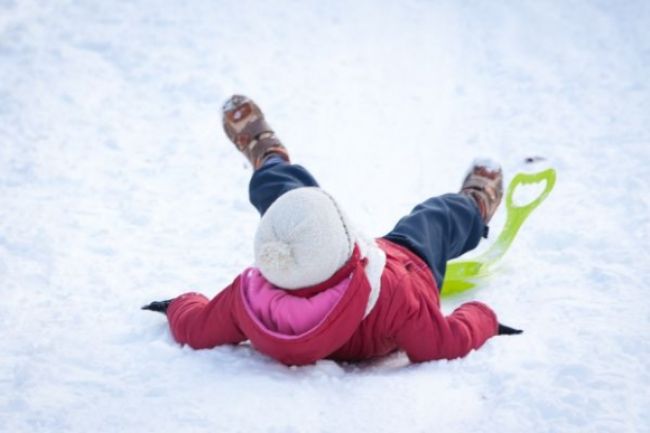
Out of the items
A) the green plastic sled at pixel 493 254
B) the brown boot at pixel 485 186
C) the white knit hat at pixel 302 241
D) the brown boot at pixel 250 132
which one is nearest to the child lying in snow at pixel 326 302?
the white knit hat at pixel 302 241

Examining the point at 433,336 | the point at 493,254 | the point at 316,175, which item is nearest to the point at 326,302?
the point at 433,336

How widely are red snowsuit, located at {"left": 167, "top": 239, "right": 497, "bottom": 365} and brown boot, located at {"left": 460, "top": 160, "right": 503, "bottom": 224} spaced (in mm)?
705

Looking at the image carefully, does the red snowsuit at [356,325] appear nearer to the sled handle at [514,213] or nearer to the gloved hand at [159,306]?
the gloved hand at [159,306]

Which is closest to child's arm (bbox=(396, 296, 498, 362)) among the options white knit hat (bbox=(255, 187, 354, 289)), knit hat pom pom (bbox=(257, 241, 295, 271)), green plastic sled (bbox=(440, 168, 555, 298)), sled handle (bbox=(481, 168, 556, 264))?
white knit hat (bbox=(255, 187, 354, 289))

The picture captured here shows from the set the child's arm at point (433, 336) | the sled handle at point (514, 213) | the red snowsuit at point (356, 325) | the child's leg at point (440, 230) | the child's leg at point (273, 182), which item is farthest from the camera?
the sled handle at point (514, 213)

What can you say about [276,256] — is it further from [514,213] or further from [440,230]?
[514,213]

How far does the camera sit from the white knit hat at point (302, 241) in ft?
6.34

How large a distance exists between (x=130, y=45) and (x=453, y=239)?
2.65m

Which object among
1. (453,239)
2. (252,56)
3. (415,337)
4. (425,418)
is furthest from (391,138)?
(425,418)

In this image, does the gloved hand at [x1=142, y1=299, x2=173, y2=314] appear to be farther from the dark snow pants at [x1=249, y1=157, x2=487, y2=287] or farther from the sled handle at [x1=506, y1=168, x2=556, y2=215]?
the sled handle at [x1=506, y1=168, x2=556, y2=215]

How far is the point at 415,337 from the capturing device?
2154 mm

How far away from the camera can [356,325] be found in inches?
81.4

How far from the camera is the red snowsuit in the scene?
6.67 ft

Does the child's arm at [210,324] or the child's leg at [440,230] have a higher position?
the child's leg at [440,230]
